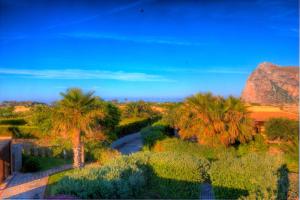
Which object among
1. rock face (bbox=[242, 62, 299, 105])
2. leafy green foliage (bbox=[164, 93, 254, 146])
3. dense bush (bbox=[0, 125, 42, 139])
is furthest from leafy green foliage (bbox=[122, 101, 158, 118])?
leafy green foliage (bbox=[164, 93, 254, 146])

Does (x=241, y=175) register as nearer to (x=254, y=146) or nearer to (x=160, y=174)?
(x=160, y=174)

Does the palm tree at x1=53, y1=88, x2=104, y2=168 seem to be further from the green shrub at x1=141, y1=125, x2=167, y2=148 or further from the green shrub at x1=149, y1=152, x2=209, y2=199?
the green shrub at x1=149, y1=152, x2=209, y2=199

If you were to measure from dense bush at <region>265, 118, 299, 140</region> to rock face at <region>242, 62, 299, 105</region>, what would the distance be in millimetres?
3635

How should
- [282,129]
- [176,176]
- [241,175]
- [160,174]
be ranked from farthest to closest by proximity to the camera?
[282,129] < [160,174] < [176,176] < [241,175]

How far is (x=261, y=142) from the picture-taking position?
18.1 m

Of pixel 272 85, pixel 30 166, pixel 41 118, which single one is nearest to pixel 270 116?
pixel 272 85

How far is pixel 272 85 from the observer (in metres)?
33.5

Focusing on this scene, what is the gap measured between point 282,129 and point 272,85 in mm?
15477

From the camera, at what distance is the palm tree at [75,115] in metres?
15.5

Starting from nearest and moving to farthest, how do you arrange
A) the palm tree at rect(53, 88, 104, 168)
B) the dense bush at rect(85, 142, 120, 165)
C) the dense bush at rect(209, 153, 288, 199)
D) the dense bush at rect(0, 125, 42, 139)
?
the dense bush at rect(209, 153, 288, 199) → the palm tree at rect(53, 88, 104, 168) → the dense bush at rect(85, 142, 120, 165) → the dense bush at rect(0, 125, 42, 139)

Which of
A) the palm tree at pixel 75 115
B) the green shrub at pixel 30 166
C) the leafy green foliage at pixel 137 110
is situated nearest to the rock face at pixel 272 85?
the palm tree at pixel 75 115

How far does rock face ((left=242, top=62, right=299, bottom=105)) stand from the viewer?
91.6ft

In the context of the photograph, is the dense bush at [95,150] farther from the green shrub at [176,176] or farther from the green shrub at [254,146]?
the green shrub at [176,176]

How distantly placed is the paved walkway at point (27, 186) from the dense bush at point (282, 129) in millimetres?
11083
